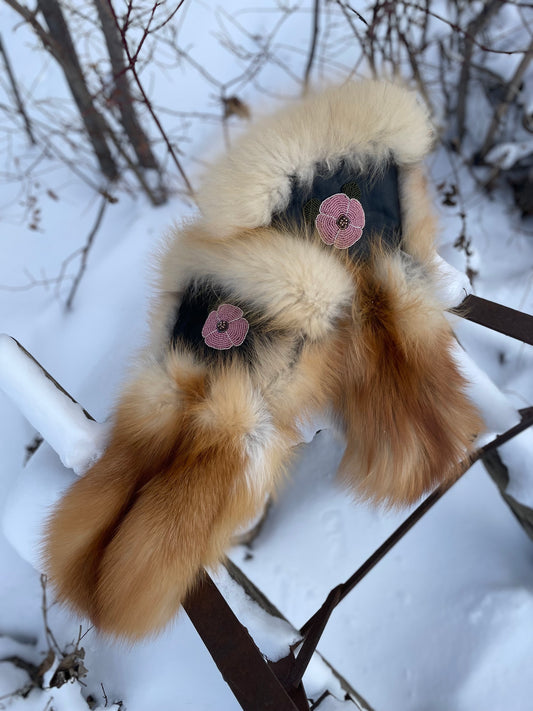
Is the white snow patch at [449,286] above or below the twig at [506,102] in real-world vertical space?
below

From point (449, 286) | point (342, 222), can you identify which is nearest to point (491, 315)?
point (449, 286)

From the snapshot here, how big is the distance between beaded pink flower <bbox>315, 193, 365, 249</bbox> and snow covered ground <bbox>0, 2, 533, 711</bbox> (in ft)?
1.01

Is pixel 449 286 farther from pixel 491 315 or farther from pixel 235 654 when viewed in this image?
pixel 235 654

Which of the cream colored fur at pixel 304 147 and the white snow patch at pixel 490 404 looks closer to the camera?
the cream colored fur at pixel 304 147

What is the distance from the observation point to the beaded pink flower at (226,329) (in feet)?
2.25

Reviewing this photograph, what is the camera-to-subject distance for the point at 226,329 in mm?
690

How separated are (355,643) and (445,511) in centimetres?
39

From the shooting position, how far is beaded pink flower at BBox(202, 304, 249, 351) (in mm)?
687

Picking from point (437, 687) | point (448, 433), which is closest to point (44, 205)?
point (448, 433)

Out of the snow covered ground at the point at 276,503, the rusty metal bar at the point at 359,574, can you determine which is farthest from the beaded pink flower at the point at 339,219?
the rusty metal bar at the point at 359,574

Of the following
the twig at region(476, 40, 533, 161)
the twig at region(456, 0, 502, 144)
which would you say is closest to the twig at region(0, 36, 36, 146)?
the twig at region(456, 0, 502, 144)

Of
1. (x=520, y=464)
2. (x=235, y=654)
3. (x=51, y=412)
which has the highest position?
(x=520, y=464)

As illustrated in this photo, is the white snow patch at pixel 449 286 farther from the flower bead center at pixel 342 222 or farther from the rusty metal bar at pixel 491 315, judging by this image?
the flower bead center at pixel 342 222

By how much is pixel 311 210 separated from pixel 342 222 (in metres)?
0.05
